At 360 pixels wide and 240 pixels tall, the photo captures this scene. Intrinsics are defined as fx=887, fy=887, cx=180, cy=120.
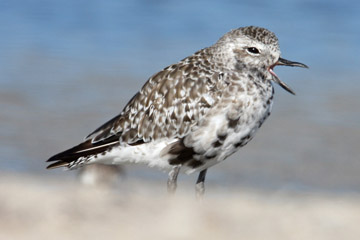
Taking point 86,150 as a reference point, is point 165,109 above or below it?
above

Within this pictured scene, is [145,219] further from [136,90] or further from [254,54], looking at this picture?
[136,90]

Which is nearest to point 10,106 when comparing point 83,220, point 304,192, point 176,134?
point 304,192

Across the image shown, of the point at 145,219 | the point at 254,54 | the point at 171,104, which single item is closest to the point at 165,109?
the point at 171,104

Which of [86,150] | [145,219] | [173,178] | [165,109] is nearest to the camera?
[145,219]

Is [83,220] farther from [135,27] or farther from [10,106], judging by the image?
[135,27]

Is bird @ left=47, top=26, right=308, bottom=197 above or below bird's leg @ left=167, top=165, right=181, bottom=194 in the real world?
above

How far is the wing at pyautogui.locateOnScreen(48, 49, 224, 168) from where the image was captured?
8.90 meters

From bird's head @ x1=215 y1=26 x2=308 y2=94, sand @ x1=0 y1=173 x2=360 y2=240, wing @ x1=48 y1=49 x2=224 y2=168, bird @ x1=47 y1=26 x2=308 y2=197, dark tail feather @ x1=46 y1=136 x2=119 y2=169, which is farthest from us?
dark tail feather @ x1=46 y1=136 x2=119 y2=169

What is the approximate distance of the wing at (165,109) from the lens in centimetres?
890

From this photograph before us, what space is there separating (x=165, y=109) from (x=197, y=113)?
411 mm

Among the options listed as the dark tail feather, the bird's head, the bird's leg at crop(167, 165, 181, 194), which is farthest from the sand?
the bird's head

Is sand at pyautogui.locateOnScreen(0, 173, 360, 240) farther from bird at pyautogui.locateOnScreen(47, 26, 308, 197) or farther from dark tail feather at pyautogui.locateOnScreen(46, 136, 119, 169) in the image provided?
dark tail feather at pyautogui.locateOnScreen(46, 136, 119, 169)

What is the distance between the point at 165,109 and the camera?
9117 mm

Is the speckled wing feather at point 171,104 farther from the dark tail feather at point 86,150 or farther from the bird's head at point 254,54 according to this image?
the bird's head at point 254,54
